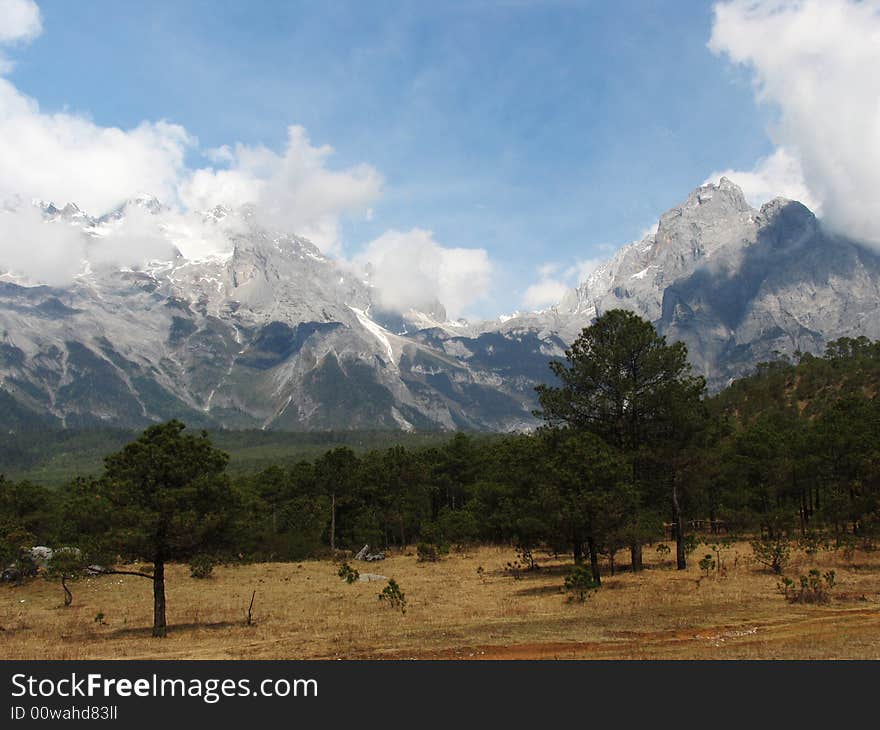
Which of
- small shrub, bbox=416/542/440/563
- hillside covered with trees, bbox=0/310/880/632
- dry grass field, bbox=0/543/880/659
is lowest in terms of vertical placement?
small shrub, bbox=416/542/440/563

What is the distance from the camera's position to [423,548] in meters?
60.6

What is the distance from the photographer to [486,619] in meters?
27.4

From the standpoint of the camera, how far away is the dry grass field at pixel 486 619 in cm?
2014

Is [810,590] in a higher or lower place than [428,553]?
higher

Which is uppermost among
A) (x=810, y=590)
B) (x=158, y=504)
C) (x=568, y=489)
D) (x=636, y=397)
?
(x=636, y=397)

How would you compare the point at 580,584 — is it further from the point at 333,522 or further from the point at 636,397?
the point at 333,522

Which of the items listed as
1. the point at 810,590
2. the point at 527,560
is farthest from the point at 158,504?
the point at 527,560

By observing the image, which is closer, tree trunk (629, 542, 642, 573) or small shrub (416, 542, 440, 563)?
tree trunk (629, 542, 642, 573)

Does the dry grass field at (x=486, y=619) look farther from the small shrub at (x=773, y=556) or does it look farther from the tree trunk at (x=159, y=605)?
the tree trunk at (x=159, y=605)

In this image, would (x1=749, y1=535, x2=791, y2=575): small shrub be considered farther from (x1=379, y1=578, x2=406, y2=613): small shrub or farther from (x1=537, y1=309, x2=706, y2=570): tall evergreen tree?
(x1=379, y1=578, x2=406, y2=613): small shrub

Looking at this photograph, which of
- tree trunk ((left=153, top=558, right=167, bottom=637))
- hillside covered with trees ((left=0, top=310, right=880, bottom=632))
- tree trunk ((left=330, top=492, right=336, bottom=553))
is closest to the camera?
tree trunk ((left=153, top=558, right=167, bottom=637))

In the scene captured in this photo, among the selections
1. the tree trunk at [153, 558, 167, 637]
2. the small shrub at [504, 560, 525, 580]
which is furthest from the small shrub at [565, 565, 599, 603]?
the tree trunk at [153, 558, 167, 637]

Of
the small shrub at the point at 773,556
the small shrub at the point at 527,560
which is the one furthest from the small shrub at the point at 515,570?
the small shrub at the point at 773,556

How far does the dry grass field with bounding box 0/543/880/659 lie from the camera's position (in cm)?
2014
